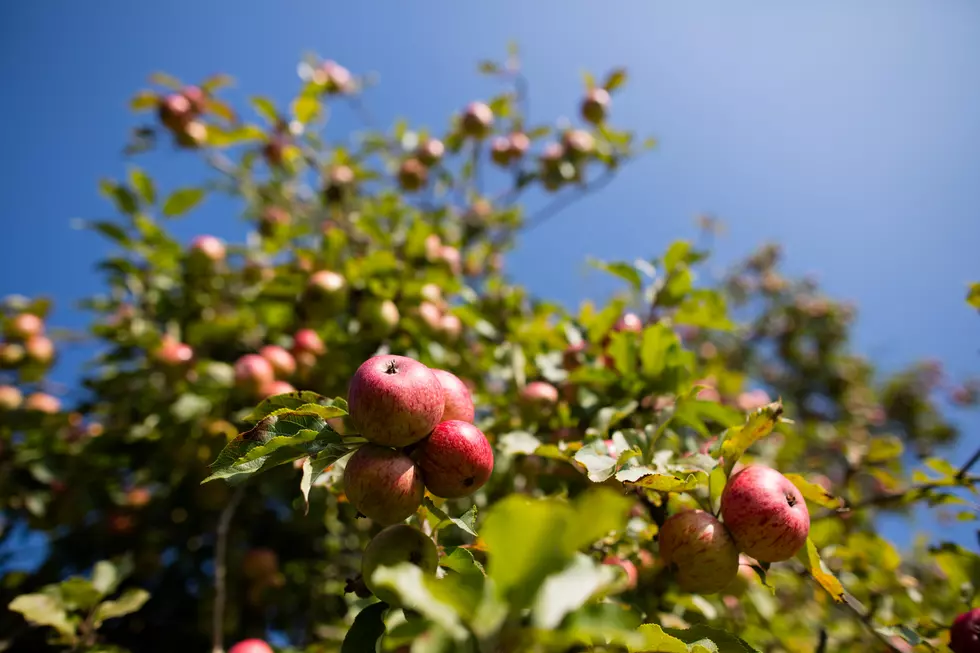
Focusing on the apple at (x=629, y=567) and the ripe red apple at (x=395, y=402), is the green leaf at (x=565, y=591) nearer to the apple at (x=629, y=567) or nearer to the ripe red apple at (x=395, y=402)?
the ripe red apple at (x=395, y=402)

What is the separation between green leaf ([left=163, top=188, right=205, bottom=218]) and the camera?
349cm

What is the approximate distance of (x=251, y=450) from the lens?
120 centimetres

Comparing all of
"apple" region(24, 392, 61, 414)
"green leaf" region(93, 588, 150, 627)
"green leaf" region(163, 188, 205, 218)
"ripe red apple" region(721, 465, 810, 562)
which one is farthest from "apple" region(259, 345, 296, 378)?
"ripe red apple" region(721, 465, 810, 562)

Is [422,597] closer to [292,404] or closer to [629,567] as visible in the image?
[292,404]

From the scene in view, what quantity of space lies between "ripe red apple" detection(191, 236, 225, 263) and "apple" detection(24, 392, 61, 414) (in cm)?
130

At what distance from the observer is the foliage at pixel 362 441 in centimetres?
125

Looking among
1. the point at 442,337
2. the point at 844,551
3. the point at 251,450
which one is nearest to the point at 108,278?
the point at 442,337

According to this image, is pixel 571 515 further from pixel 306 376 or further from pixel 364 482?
pixel 306 376

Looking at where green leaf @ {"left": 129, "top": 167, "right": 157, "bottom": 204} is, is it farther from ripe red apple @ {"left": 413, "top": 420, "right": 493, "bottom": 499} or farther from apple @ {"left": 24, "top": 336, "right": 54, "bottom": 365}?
ripe red apple @ {"left": 413, "top": 420, "right": 493, "bottom": 499}

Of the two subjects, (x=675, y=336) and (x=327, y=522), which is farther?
(x=327, y=522)

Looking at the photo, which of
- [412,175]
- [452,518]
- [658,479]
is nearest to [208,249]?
[412,175]

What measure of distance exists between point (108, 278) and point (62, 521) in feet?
5.01

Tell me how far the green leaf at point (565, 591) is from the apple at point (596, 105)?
13.0 feet

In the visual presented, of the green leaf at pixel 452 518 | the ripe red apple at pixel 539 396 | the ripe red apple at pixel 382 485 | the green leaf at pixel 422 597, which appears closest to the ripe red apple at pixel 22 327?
the ripe red apple at pixel 539 396
